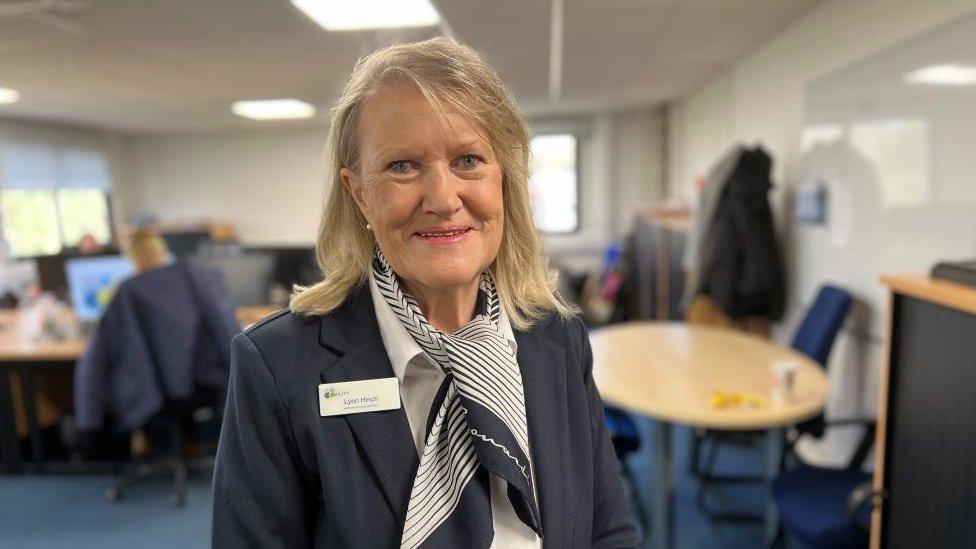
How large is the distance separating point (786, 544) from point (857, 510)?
91cm

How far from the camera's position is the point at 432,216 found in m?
0.76

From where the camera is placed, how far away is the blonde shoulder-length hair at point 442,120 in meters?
0.75

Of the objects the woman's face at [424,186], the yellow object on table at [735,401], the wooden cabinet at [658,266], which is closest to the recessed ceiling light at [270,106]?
the woman's face at [424,186]

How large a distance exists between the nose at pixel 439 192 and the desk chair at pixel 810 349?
2.03m

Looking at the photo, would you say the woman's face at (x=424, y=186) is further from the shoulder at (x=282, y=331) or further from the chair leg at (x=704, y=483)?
the chair leg at (x=704, y=483)

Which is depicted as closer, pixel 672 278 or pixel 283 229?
pixel 672 278

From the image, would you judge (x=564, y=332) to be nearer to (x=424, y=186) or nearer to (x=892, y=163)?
(x=424, y=186)

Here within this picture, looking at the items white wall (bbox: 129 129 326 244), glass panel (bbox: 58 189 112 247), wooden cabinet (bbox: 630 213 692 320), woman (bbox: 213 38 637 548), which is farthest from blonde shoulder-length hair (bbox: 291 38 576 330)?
white wall (bbox: 129 129 326 244)

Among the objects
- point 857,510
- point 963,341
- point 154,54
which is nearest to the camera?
point 963,341

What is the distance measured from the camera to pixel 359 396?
77 cm

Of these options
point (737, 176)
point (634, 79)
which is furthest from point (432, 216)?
point (634, 79)

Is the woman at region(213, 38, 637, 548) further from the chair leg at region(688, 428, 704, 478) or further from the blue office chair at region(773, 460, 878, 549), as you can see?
the chair leg at region(688, 428, 704, 478)

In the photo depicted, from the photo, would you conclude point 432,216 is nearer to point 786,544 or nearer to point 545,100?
point 786,544

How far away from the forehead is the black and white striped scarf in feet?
0.63
